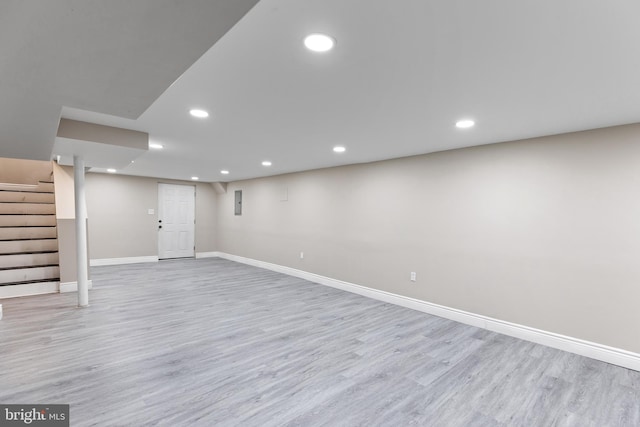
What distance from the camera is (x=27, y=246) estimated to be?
4.94 m

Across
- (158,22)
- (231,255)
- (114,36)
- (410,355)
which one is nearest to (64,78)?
(114,36)

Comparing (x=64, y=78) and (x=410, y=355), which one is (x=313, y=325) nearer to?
(x=410, y=355)

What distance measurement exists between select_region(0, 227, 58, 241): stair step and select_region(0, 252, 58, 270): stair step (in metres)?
0.40

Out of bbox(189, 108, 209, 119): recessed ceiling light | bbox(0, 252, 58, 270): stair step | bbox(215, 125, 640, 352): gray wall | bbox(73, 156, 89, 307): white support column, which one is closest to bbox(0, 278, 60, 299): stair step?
bbox(0, 252, 58, 270): stair step

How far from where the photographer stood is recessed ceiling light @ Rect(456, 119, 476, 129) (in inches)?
111

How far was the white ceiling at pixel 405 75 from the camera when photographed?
4.32 ft

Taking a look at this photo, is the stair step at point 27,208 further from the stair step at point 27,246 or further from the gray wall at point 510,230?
the gray wall at point 510,230

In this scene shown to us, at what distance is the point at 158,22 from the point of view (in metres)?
0.85

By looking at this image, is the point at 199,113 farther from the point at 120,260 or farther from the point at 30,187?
the point at 120,260

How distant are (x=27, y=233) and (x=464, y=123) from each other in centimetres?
686

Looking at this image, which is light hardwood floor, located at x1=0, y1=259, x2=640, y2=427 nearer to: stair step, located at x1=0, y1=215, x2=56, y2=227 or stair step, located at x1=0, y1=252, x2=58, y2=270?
stair step, located at x1=0, y1=252, x2=58, y2=270

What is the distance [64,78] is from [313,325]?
125 inches

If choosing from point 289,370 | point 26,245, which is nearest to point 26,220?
point 26,245

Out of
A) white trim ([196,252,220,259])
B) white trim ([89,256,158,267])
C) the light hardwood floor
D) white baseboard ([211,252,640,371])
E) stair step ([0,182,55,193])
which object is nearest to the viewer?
the light hardwood floor
